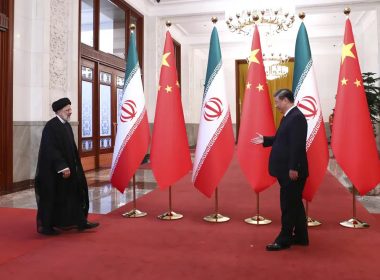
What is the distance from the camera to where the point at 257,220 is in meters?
3.80

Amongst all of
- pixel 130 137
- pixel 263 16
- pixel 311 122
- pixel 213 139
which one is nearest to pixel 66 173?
pixel 130 137

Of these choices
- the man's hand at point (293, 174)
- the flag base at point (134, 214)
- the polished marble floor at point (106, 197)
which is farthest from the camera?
the polished marble floor at point (106, 197)

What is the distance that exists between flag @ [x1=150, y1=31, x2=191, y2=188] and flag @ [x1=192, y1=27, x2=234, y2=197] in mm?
217

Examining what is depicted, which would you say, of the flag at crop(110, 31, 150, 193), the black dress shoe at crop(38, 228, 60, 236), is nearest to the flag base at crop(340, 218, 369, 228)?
the flag at crop(110, 31, 150, 193)

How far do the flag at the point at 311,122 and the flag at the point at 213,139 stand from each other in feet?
2.43

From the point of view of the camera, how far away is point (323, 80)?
51.8 feet

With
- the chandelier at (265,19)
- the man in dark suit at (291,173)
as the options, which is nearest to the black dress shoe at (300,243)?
the man in dark suit at (291,173)

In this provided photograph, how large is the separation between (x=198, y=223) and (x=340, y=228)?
134cm

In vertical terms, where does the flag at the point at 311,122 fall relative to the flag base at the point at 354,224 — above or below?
above

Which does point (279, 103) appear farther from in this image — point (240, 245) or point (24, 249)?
point (24, 249)

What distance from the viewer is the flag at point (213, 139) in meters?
3.89

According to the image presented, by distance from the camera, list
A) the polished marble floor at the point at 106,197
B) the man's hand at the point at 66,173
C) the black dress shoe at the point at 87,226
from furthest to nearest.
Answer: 1. the polished marble floor at the point at 106,197
2. the black dress shoe at the point at 87,226
3. the man's hand at the point at 66,173

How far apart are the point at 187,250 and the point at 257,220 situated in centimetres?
110

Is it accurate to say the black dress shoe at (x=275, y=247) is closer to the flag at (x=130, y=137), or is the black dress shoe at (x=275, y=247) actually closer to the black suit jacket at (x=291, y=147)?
the black suit jacket at (x=291, y=147)
